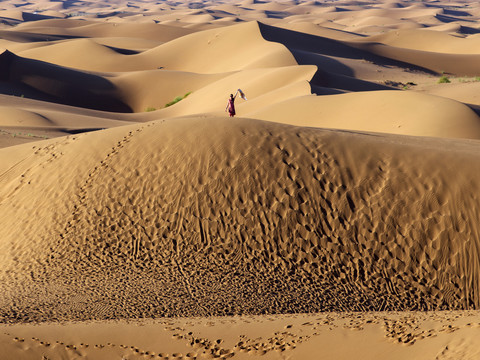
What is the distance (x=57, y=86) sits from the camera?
131ft

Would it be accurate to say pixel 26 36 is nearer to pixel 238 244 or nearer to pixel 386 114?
pixel 386 114

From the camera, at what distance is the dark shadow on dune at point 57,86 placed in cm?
3950

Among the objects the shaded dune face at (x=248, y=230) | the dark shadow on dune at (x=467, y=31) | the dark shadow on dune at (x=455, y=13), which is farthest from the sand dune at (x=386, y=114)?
the dark shadow on dune at (x=455, y=13)

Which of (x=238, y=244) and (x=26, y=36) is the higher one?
(x=238, y=244)

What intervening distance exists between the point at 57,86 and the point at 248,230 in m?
32.2

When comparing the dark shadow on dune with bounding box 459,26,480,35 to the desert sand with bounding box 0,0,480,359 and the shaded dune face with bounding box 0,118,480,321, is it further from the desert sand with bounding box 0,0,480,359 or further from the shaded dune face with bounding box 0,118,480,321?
the shaded dune face with bounding box 0,118,480,321

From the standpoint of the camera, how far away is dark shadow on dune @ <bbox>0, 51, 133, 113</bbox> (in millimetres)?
39500

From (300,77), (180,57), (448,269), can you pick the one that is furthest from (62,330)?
(180,57)

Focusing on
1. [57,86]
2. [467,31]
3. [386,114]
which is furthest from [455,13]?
[386,114]

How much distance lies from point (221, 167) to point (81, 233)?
301cm

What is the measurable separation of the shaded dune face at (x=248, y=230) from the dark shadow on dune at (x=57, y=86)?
2743cm

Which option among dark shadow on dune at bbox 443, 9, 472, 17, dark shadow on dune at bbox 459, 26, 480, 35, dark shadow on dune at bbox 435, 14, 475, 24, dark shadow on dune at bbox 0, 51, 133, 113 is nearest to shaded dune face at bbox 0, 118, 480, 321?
dark shadow on dune at bbox 0, 51, 133, 113

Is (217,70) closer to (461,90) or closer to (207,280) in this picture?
(461,90)

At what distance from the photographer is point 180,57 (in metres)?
52.4
